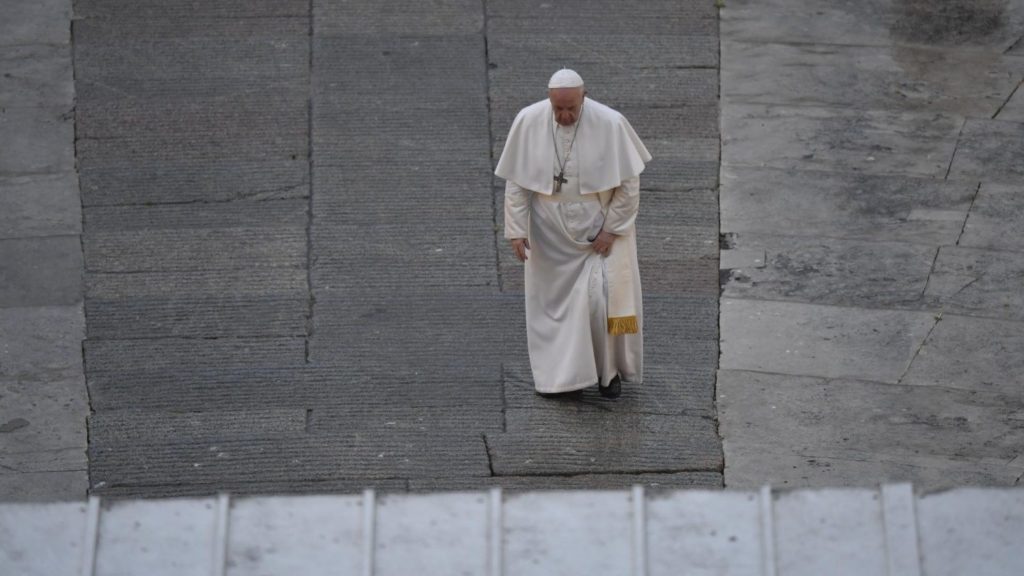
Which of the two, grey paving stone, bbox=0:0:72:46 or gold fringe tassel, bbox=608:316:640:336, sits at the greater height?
grey paving stone, bbox=0:0:72:46

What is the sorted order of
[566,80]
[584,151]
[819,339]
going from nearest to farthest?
[566,80] → [584,151] → [819,339]

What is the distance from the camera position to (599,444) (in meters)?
8.50

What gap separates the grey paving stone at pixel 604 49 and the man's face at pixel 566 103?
13.8ft

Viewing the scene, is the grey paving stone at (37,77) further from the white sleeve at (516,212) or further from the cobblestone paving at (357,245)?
the white sleeve at (516,212)

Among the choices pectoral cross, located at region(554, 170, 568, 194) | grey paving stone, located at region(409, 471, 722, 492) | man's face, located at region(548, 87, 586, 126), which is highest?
man's face, located at region(548, 87, 586, 126)

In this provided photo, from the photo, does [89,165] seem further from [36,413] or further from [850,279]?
[850,279]

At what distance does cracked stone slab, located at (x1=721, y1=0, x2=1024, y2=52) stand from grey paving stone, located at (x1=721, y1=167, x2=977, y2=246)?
6.97 ft

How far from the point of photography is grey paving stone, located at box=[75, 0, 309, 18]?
13.1m

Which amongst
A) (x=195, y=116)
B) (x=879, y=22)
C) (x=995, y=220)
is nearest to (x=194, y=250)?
(x=195, y=116)

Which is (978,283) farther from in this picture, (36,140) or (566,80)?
(36,140)

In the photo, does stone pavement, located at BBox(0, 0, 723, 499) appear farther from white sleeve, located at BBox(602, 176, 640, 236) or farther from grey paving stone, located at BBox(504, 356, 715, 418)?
white sleeve, located at BBox(602, 176, 640, 236)

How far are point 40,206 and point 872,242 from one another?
5628 millimetres

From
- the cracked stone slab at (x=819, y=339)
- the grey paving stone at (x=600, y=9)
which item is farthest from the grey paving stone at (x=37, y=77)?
the cracked stone slab at (x=819, y=339)

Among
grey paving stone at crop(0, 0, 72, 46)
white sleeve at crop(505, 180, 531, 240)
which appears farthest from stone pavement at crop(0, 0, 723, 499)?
white sleeve at crop(505, 180, 531, 240)
